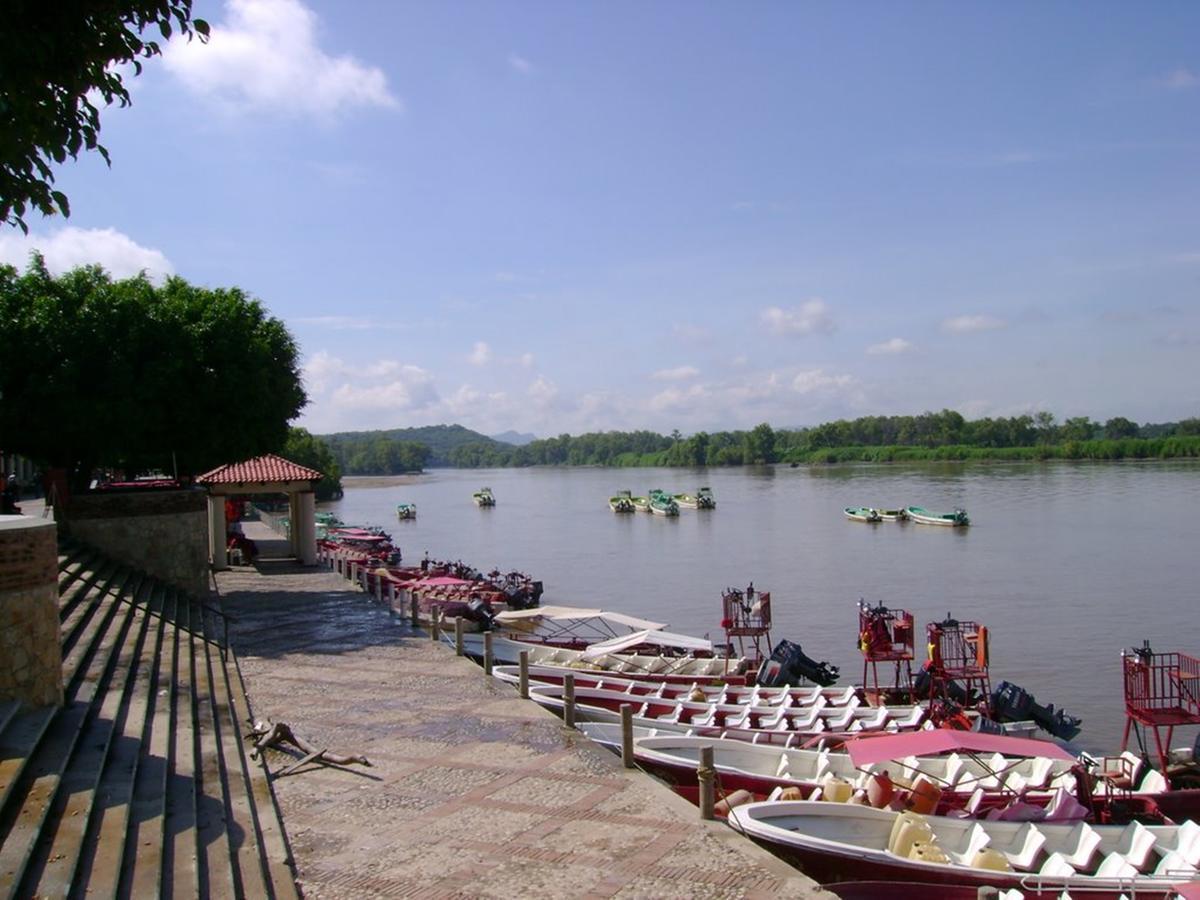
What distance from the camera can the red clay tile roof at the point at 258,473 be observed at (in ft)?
93.6

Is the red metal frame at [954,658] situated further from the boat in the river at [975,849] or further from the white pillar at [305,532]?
the white pillar at [305,532]

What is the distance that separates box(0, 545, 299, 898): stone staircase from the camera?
609cm

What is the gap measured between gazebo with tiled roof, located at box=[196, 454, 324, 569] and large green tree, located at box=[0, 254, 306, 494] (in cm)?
397

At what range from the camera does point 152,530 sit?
2028 centimetres

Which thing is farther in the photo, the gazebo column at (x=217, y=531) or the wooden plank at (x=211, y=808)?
the gazebo column at (x=217, y=531)

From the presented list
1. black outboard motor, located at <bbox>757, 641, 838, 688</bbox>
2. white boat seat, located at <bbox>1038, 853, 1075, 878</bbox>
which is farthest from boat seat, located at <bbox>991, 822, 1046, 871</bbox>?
black outboard motor, located at <bbox>757, 641, 838, 688</bbox>

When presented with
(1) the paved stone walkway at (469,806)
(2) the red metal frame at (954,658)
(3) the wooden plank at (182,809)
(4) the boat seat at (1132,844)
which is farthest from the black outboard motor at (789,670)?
(3) the wooden plank at (182,809)

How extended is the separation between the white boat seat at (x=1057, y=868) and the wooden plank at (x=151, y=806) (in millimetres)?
8841

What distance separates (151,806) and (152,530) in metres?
14.3

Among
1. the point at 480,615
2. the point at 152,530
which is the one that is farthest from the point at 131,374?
the point at 480,615

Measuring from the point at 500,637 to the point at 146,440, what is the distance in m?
9.41

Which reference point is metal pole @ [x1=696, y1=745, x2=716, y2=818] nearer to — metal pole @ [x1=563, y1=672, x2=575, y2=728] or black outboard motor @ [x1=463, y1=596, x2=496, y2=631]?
metal pole @ [x1=563, y1=672, x2=575, y2=728]

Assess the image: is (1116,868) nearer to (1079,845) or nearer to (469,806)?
(1079,845)

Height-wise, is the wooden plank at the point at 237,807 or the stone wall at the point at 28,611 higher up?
the stone wall at the point at 28,611
